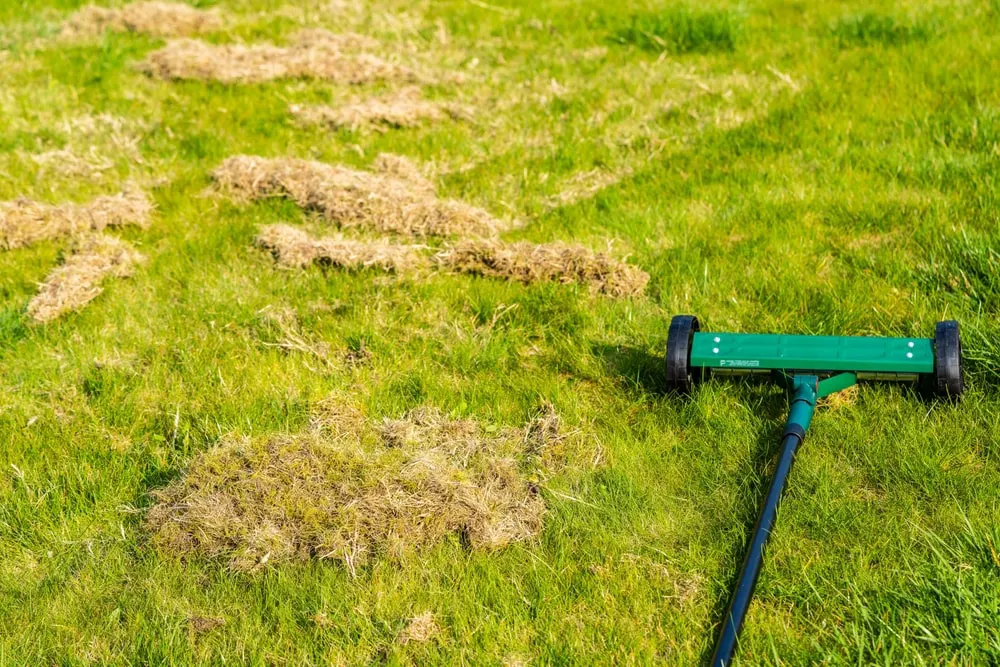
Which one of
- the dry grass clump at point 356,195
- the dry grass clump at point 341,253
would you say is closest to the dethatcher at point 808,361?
the dry grass clump at point 341,253

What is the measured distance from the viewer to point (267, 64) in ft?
25.7

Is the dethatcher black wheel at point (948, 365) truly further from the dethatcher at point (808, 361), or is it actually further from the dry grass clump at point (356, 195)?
the dry grass clump at point (356, 195)

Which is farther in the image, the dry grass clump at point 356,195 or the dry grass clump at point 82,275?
the dry grass clump at point 356,195

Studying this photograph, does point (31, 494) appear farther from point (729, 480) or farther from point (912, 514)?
point (912, 514)

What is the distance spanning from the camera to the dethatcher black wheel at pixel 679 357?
13.7 ft

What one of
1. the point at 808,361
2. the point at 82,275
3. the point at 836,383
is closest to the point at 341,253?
the point at 82,275

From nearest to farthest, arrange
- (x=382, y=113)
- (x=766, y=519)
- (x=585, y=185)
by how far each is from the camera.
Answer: (x=766, y=519) → (x=585, y=185) → (x=382, y=113)

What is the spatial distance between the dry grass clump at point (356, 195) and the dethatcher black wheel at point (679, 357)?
1.68m

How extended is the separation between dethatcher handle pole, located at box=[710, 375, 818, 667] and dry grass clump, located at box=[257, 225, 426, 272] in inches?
84.3

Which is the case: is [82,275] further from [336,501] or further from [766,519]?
[766,519]

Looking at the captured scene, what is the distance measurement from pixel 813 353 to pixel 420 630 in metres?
1.82

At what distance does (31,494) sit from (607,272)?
2.65 m

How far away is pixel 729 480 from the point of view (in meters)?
3.88

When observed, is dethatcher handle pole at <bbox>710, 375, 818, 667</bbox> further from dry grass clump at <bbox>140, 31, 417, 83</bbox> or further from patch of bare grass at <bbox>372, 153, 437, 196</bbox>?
dry grass clump at <bbox>140, 31, 417, 83</bbox>
